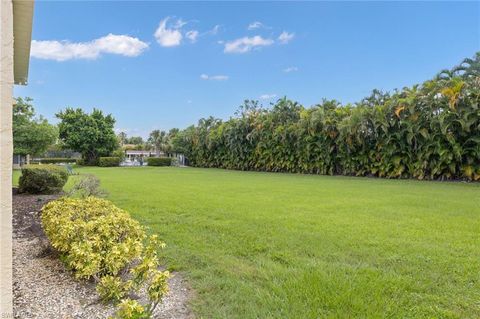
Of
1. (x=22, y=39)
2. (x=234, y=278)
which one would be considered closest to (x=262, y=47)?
(x=22, y=39)

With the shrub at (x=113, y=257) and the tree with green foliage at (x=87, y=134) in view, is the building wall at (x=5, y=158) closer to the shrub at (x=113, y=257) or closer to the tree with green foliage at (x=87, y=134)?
the shrub at (x=113, y=257)

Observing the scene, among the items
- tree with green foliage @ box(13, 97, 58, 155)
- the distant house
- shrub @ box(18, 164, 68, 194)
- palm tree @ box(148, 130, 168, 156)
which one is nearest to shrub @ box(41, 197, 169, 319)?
shrub @ box(18, 164, 68, 194)

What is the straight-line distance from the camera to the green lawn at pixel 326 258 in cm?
245

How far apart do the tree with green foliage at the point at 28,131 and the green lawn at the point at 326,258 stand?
13.9 meters

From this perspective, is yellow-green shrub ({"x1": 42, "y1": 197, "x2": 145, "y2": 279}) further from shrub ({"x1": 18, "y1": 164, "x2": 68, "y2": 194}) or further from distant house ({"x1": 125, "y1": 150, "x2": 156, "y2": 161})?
distant house ({"x1": 125, "y1": 150, "x2": 156, "y2": 161})

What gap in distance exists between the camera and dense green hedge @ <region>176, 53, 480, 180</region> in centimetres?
1213

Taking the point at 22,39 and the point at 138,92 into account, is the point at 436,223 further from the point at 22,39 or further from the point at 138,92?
the point at 138,92

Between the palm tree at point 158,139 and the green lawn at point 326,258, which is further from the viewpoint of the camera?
the palm tree at point 158,139

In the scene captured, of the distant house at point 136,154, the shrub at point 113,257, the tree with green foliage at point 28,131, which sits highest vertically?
the tree with green foliage at point 28,131

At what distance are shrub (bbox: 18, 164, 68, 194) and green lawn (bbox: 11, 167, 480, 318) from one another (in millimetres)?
3210

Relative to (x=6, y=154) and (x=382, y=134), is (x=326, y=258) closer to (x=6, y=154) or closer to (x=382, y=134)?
(x=6, y=154)

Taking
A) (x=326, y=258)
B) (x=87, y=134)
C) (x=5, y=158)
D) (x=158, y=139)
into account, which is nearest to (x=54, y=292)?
(x=5, y=158)

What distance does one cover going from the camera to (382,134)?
1455cm

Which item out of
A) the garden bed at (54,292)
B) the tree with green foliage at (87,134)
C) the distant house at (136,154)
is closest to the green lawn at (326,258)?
the garden bed at (54,292)
